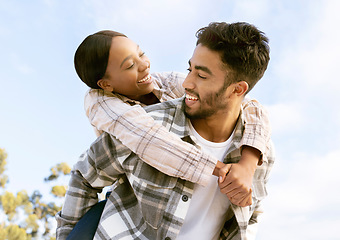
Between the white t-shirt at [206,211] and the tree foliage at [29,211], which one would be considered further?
the tree foliage at [29,211]

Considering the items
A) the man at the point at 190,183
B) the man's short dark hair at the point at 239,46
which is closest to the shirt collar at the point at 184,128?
the man at the point at 190,183

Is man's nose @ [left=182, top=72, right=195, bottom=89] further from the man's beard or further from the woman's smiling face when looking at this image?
the woman's smiling face

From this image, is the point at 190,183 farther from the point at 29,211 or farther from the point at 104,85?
the point at 29,211

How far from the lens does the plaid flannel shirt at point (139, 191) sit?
188cm

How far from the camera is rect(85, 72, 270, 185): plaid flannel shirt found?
69.2 inches

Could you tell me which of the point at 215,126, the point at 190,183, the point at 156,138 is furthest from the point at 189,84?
the point at 190,183

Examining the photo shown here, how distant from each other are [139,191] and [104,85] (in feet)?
2.17

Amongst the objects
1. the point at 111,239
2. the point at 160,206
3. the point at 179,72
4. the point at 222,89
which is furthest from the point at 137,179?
the point at 179,72

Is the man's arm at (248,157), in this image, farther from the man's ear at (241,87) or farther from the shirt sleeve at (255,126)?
the man's ear at (241,87)

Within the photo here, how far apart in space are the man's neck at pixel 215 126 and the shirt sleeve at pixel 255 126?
0.10m

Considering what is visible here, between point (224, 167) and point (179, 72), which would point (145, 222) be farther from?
point (179, 72)

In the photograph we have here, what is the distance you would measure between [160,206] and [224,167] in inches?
13.9

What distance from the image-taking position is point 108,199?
79.7 inches

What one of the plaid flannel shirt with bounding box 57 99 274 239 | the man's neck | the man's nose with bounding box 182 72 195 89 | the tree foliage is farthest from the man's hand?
the tree foliage
